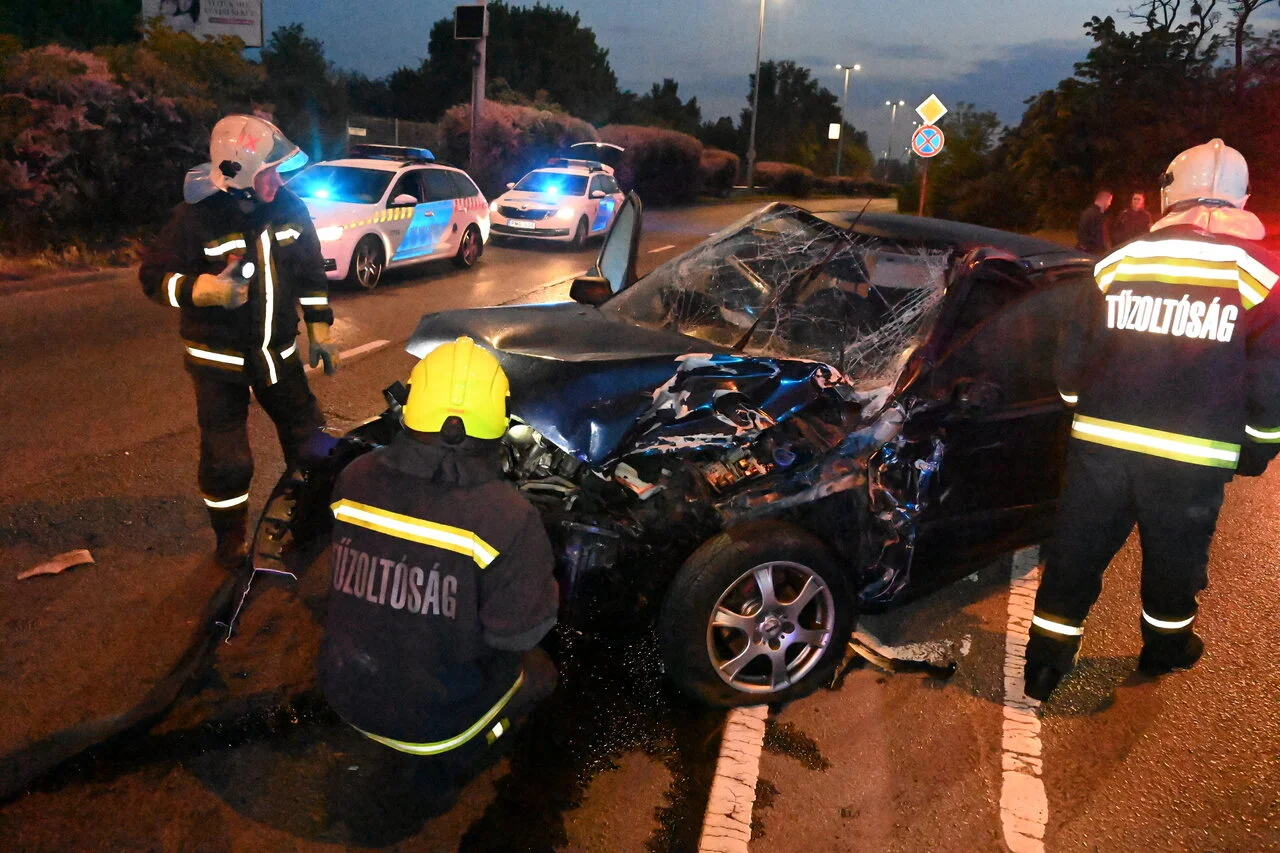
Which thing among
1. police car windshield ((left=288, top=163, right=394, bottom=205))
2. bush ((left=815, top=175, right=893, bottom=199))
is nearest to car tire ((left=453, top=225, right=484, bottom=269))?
police car windshield ((left=288, top=163, right=394, bottom=205))

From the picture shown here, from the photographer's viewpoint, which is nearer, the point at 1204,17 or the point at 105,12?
the point at 1204,17

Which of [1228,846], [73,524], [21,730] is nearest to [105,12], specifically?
[73,524]

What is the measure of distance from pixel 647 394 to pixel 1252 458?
6.64ft

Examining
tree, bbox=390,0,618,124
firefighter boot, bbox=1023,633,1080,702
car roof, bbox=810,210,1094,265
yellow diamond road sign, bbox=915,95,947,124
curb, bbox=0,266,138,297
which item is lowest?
firefighter boot, bbox=1023,633,1080,702

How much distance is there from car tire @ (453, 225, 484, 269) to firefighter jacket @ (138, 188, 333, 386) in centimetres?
998

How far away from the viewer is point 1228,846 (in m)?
2.83

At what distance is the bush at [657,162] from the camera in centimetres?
3403

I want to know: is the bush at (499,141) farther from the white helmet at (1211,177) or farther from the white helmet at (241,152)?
the white helmet at (1211,177)

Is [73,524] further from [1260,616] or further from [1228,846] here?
[1260,616]

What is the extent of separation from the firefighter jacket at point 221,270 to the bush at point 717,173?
1400 inches

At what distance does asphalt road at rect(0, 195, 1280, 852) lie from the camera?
271cm

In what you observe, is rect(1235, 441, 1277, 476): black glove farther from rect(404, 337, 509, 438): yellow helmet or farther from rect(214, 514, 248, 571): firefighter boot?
rect(214, 514, 248, 571): firefighter boot

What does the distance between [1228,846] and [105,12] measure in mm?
30772

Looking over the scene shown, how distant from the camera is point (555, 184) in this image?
17922mm
